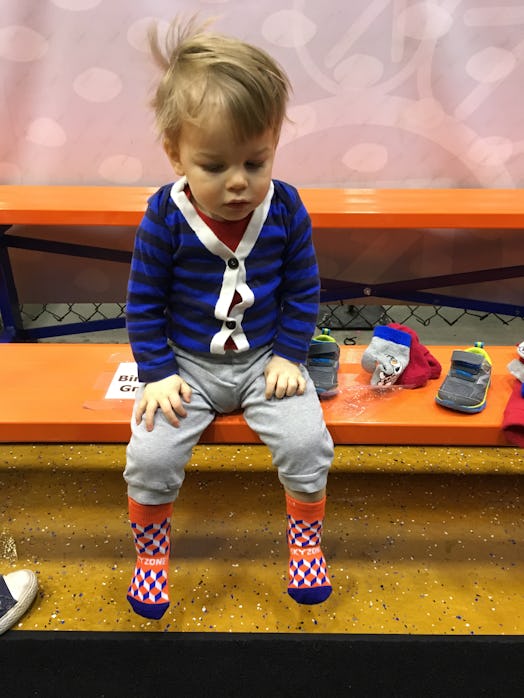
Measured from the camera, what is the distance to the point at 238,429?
4.09 ft

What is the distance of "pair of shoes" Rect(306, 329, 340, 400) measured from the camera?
1.38m

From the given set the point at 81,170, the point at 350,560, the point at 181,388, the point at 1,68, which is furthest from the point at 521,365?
the point at 1,68

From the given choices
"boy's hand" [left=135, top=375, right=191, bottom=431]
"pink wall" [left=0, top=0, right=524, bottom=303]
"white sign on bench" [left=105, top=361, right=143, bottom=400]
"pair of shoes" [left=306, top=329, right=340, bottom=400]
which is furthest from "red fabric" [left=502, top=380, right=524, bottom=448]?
"pink wall" [left=0, top=0, right=524, bottom=303]

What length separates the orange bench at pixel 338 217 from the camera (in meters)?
2.01

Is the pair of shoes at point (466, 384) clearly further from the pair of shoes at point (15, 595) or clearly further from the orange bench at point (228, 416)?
the pair of shoes at point (15, 595)

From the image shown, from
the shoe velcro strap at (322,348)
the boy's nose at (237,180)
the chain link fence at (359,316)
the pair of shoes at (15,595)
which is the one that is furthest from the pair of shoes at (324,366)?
the chain link fence at (359,316)

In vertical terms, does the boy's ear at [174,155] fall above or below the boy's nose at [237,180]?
above

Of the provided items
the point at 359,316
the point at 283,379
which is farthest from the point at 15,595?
the point at 359,316

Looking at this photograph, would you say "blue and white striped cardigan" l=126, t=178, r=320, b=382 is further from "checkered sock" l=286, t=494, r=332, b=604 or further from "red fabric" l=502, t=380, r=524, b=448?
"red fabric" l=502, t=380, r=524, b=448

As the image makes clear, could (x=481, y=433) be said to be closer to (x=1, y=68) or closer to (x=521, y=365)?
(x=521, y=365)

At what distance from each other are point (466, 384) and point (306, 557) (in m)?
0.53

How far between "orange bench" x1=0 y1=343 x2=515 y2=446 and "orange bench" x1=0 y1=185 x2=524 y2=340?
2.36 ft

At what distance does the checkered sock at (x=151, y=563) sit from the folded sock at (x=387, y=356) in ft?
1.94

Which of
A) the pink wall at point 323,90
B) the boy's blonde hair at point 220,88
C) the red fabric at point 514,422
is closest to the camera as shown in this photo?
the boy's blonde hair at point 220,88
